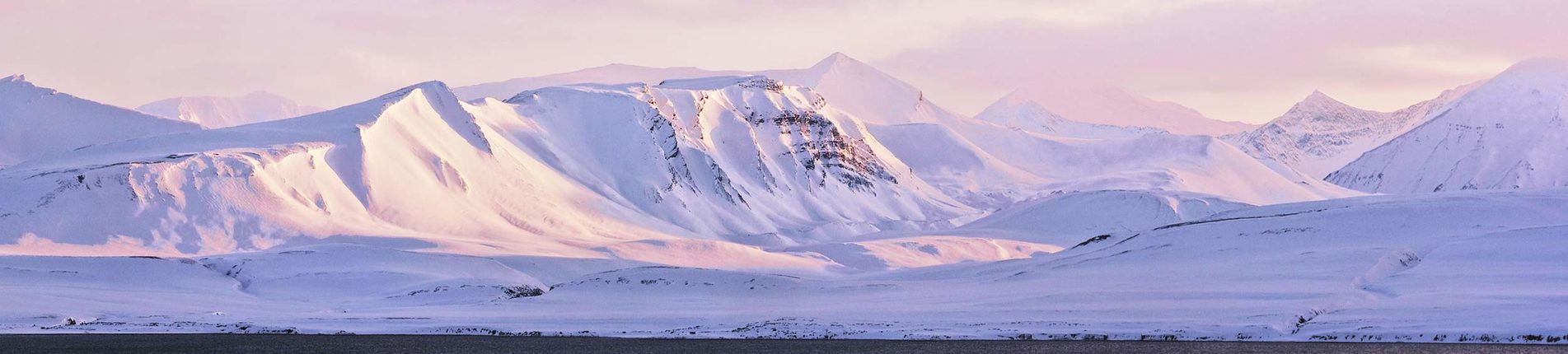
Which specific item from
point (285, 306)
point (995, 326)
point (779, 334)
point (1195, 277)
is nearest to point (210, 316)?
point (285, 306)

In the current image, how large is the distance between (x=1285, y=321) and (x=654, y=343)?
3291 centimetres

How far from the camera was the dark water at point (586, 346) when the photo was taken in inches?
3834

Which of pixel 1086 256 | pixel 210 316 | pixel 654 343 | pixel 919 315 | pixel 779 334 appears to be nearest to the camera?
pixel 654 343

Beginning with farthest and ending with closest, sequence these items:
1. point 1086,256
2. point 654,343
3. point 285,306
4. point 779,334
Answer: point 1086,256, point 285,306, point 779,334, point 654,343

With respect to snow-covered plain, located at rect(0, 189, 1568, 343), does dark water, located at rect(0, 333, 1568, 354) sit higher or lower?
lower

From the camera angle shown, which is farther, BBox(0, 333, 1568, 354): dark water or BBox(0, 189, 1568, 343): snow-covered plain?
BBox(0, 189, 1568, 343): snow-covered plain

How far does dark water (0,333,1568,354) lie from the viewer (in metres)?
97.4

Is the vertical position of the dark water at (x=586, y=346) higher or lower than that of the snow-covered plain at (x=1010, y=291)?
lower

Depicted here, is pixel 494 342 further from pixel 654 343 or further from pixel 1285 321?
pixel 1285 321

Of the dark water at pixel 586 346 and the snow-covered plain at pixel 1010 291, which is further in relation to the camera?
the snow-covered plain at pixel 1010 291

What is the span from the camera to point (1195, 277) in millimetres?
142375

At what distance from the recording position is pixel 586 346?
106062 mm

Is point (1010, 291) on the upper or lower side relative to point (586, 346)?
upper

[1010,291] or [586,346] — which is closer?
[586,346]
